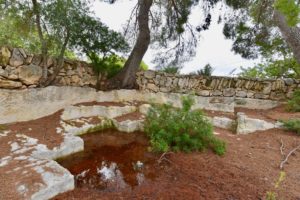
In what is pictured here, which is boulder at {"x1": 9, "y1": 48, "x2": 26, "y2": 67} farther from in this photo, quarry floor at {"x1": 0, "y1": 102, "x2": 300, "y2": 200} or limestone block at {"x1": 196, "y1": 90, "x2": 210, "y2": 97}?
limestone block at {"x1": 196, "y1": 90, "x2": 210, "y2": 97}

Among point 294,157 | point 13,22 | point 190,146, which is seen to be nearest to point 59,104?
point 13,22

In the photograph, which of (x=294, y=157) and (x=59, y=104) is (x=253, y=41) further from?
(x=59, y=104)

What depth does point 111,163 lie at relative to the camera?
9.00ft

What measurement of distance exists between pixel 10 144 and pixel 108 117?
1.91m

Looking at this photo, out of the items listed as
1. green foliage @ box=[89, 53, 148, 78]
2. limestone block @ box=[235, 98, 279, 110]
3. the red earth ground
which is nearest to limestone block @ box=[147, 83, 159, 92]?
green foliage @ box=[89, 53, 148, 78]

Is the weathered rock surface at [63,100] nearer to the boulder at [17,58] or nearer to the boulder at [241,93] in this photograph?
the boulder at [241,93]

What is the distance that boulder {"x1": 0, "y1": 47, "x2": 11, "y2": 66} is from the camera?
335 cm

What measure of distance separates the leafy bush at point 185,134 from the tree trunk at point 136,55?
8.09ft

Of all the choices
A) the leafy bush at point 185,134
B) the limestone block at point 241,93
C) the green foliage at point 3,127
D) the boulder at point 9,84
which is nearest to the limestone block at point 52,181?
the leafy bush at point 185,134

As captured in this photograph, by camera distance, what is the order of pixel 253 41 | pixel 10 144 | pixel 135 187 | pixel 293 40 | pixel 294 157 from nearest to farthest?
1. pixel 135 187
2. pixel 10 144
3. pixel 294 157
4. pixel 293 40
5. pixel 253 41

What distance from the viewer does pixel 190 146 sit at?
9.39 ft

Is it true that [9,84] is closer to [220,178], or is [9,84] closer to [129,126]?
[129,126]

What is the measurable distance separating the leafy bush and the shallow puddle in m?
0.30

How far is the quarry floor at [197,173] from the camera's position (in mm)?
1985
